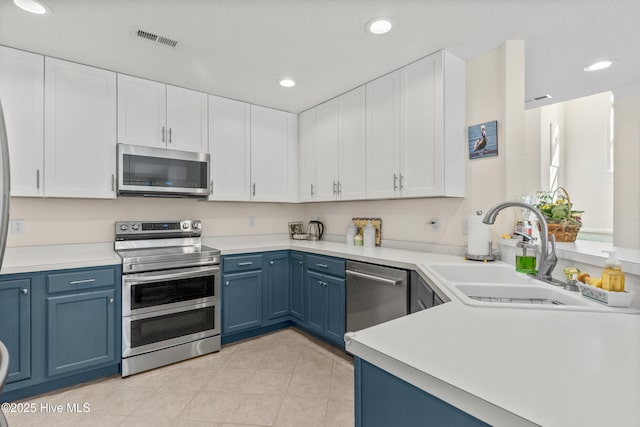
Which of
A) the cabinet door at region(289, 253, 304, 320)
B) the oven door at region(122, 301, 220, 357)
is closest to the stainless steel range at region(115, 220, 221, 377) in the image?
the oven door at region(122, 301, 220, 357)

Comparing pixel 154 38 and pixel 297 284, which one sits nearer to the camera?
pixel 154 38

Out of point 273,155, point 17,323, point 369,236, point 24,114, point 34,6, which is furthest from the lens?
point 273,155

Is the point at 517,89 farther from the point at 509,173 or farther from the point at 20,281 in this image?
the point at 20,281

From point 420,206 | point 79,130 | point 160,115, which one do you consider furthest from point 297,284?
point 79,130

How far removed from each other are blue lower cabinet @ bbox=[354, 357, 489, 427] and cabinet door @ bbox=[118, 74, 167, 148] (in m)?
2.65

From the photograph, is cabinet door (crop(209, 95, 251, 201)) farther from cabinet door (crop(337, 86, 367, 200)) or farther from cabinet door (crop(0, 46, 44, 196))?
cabinet door (crop(0, 46, 44, 196))

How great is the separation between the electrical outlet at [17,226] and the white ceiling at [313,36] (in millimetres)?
1266

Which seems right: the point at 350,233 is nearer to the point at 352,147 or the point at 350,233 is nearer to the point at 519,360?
the point at 352,147

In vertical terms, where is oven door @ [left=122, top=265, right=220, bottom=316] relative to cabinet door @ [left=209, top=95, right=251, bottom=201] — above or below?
below

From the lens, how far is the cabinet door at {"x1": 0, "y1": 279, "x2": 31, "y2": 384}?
6.34 feet

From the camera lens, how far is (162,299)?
246 cm

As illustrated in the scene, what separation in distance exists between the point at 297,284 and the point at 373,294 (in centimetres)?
98

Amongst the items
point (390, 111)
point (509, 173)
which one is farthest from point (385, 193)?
point (509, 173)

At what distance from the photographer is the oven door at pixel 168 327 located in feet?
7.63
